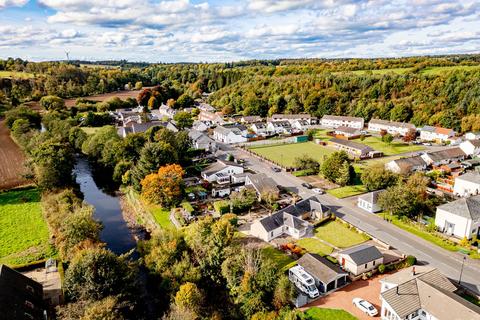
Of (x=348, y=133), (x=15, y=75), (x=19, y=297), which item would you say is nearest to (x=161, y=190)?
(x=19, y=297)

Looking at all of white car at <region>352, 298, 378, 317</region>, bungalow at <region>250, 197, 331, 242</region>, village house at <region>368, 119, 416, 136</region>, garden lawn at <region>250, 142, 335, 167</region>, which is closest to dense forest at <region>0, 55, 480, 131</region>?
village house at <region>368, 119, 416, 136</region>

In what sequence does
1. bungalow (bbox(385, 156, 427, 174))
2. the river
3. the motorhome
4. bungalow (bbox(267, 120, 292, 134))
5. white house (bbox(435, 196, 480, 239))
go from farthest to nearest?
bungalow (bbox(267, 120, 292, 134)) → bungalow (bbox(385, 156, 427, 174)) → the river → white house (bbox(435, 196, 480, 239)) → the motorhome

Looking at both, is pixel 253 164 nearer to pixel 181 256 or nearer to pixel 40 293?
pixel 181 256

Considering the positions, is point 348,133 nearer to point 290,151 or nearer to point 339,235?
point 290,151

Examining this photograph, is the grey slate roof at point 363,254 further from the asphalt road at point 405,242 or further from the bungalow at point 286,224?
the bungalow at point 286,224

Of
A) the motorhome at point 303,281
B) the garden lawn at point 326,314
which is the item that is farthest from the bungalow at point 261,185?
the garden lawn at point 326,314

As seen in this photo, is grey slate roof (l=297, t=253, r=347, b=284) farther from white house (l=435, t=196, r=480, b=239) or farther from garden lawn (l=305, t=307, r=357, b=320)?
white house (l=435, t=196, r=480, b=239)

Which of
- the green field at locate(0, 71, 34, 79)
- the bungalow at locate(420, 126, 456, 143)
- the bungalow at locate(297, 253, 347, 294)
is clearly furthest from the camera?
the green field at locate(0, 71, 34, 79)
